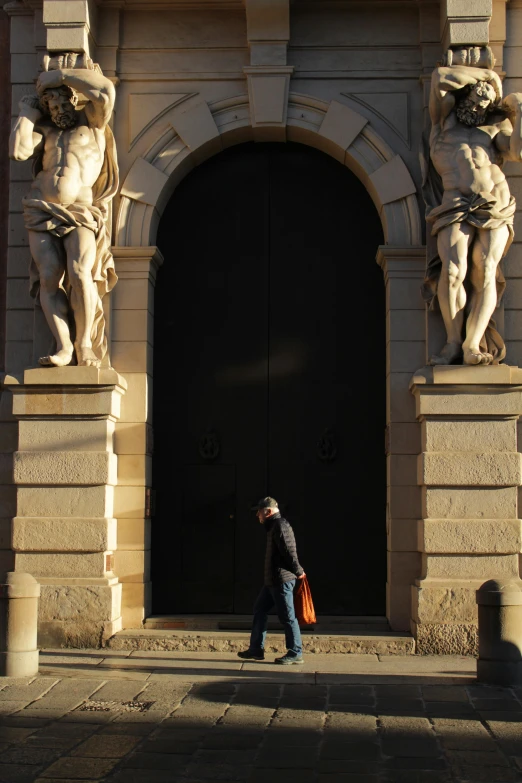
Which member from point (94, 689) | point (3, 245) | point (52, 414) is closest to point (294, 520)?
point (52, 414)

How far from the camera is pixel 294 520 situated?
13031 millimetres

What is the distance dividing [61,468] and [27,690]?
3221 millimetres

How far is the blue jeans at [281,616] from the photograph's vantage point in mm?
10812

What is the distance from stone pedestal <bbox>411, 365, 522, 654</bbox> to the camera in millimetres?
11570

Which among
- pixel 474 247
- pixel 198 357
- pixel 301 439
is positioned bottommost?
pixel 301 439

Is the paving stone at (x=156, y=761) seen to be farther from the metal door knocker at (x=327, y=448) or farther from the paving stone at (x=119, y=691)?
the metal door knocker at (x=327, y=448)

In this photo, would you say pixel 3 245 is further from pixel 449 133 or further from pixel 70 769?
pixel 70 769

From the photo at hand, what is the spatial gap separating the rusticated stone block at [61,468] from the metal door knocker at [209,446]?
1.51m

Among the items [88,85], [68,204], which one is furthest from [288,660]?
[88,85]

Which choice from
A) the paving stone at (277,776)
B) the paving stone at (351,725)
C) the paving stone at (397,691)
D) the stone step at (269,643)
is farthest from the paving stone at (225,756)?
the stone step at (269,643)

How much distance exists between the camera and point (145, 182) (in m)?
13.0

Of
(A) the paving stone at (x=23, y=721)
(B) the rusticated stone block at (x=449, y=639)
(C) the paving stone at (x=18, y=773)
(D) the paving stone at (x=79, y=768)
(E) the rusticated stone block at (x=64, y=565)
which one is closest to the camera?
(C) the paving stone at (x=18, y=773)

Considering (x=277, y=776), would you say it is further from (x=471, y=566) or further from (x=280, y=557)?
(x=471, y=566)

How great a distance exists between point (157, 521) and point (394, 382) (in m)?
3.47
